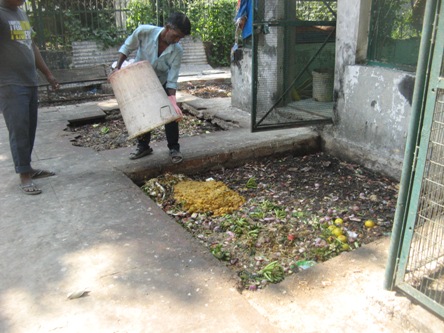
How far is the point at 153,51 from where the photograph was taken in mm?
4309

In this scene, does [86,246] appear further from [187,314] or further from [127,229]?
[187,314]

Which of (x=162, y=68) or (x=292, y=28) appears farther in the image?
(x=292, y=28)

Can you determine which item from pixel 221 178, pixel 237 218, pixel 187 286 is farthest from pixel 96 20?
pixel 187 286

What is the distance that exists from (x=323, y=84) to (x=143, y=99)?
272 centimetres

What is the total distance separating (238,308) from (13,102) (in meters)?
2.66

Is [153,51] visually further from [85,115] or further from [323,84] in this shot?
[85,115]

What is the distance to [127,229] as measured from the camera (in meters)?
3.17

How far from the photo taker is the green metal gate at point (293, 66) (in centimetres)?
510

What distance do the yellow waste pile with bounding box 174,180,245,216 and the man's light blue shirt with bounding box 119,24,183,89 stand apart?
105 cm

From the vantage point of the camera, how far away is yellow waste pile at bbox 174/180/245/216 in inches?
153

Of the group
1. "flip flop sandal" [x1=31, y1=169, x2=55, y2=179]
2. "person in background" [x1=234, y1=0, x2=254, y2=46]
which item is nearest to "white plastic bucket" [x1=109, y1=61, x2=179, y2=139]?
"flip flop sandal" [x1=31, y1=169, x2=55, y2=179]

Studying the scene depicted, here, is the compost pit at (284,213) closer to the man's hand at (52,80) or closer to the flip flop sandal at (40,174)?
the flip flop sandal at (40,174)

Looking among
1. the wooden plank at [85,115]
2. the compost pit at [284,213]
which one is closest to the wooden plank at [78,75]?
the wooden plank at [85,115]

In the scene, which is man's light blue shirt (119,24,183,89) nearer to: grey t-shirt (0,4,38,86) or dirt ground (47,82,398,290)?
grey t-shirt (0,4,38,86)
